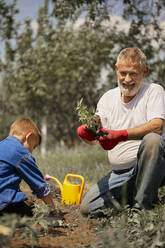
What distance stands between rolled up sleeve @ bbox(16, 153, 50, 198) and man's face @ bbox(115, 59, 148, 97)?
3.93 feet

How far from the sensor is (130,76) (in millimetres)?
2996

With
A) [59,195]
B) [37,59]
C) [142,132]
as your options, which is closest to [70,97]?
[37,59]

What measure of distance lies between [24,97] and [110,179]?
40.4 ft

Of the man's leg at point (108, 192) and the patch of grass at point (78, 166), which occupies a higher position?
the man's leg at point (108, 192)

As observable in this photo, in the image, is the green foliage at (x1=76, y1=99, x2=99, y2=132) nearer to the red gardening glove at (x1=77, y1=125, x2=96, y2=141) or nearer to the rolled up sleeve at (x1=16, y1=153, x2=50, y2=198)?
the red gardening glove at (x1=77, y1=125, x2=96, y2=141)

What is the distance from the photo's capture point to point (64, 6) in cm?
570

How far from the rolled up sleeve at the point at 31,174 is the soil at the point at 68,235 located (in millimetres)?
319

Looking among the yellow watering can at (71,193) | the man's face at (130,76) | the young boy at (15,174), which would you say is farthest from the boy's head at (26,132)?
the man's face at (130,76)

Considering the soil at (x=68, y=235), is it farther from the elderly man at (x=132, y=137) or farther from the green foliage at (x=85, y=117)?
the green foliage at (x=85, y=117)

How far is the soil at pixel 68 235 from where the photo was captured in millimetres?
2113

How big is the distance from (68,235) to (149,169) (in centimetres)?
87

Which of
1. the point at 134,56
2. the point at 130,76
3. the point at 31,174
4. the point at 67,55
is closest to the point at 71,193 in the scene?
the point at 31,174

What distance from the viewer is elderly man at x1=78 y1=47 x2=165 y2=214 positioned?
8.60 ft

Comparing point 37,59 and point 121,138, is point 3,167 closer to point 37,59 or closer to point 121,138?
point 121,138
